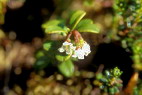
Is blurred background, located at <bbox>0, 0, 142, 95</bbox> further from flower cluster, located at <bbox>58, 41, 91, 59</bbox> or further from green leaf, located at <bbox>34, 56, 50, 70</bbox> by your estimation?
flower cluster, located at <bbox>58, 41, 91, 59</bbox>

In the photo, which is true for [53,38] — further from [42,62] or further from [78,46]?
[78,46]

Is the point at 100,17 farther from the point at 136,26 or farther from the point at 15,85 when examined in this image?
the point at 15,85

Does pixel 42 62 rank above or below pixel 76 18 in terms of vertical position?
below

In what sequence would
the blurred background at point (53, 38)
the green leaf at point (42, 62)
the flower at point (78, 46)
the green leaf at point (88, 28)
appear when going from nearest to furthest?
the flower at point (78, 46) < the green leaf at point (88, 28) < the green leaf at point (42, 62) < the blurred background at point (53, 38)

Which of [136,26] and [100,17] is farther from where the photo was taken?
[100,17]

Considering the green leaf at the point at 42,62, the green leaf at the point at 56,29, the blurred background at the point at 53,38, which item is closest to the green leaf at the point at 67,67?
the green leaf at the point at 42,62

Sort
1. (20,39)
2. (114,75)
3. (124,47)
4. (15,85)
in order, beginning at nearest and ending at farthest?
1. (114,75)
2. (124,47)
3. (15,85)
4. (20,39)

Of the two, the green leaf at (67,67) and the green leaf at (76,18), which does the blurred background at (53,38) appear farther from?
the green leaf at (76,18)

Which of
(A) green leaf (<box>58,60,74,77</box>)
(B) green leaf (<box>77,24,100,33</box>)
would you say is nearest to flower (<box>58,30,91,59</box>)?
(B) green leaf (<box>77,24,100,33</box>)

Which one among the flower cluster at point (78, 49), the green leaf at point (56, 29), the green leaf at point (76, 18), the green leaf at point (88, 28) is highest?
the green leaf at point (76, 18)

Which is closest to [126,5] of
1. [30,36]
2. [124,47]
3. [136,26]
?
[136,26]

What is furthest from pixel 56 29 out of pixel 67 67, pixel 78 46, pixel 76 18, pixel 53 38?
pixel 53 38
